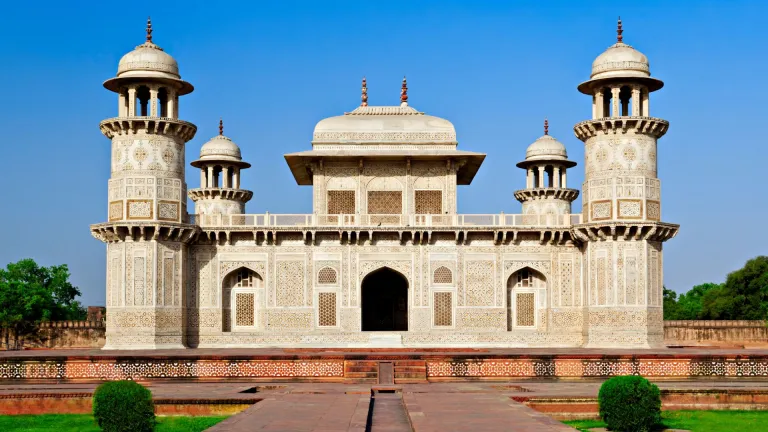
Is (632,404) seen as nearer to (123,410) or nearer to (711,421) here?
(711,421)

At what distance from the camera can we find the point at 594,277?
2622cm

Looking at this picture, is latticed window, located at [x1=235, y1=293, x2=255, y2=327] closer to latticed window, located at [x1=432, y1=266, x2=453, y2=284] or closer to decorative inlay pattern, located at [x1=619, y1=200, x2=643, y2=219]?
latticed window, located at [x1=432, y1=266, x2=453, y2=284]

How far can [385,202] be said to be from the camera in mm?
29203

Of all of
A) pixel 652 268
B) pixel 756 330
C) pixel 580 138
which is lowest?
pixel 756 330

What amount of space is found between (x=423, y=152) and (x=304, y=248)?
4.50m

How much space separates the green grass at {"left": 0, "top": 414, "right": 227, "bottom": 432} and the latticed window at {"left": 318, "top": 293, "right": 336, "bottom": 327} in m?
13.9

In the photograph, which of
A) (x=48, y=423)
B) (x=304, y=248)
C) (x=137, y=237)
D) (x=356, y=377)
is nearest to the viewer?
(x=48, y=423)

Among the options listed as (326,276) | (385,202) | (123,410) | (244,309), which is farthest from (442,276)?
(123,410)

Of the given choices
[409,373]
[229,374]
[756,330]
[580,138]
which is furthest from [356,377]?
[756,330]

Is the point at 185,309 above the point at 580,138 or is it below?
below

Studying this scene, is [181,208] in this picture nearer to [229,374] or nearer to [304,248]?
[304,248]

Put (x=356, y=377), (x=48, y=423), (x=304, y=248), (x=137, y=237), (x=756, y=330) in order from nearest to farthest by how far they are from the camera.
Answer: (x=48, y=423)
(x=356, y=377)
(x=137, y=237)
(x=304, y=248)
(x=756, y=330)

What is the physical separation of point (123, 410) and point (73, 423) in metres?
2.50

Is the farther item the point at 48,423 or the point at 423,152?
the point at 423,152
